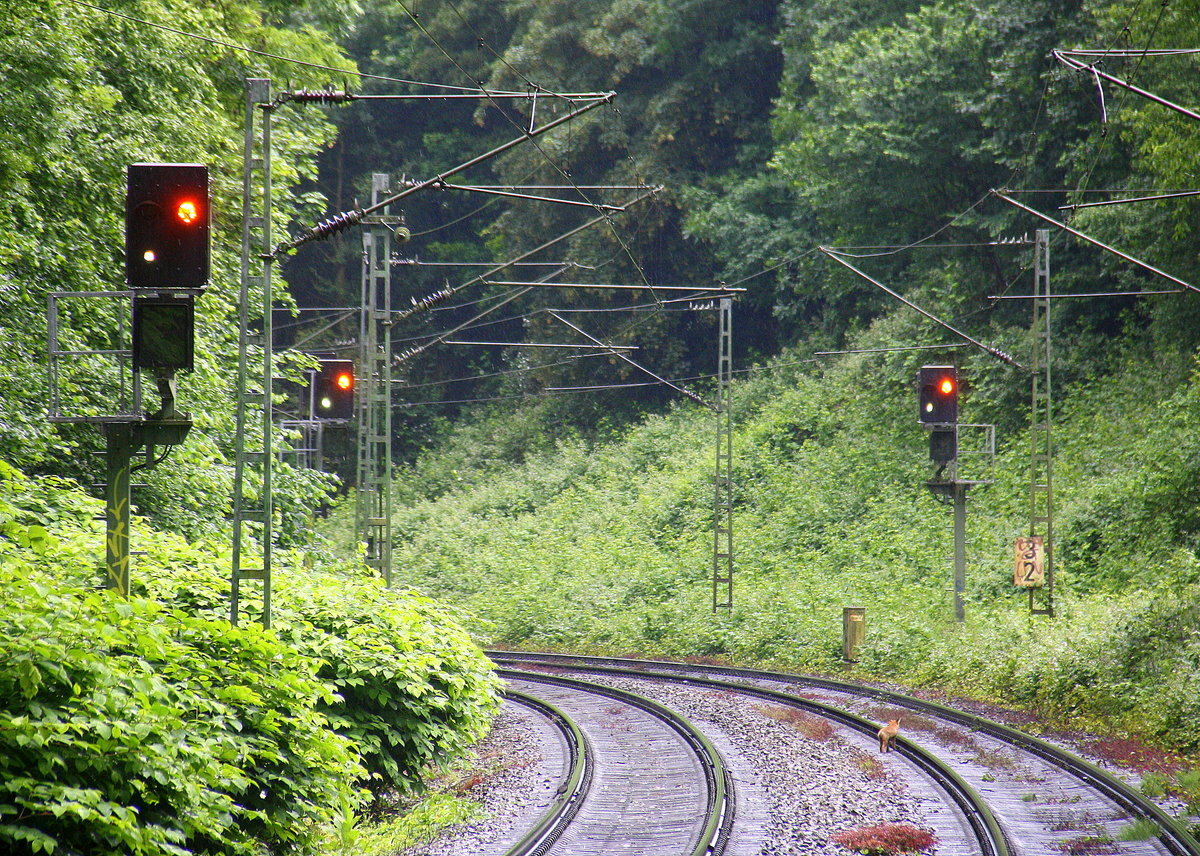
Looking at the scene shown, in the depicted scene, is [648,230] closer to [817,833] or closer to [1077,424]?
[1077,424]

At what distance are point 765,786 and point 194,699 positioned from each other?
6337 mm

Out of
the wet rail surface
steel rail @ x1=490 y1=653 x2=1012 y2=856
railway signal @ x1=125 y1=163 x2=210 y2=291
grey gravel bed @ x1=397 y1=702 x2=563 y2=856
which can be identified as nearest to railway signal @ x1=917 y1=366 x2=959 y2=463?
the wet rail surface

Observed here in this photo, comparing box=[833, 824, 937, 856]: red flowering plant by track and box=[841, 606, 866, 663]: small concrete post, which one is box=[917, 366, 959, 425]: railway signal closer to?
box=[841, 606, 866, 663]: small concrete post

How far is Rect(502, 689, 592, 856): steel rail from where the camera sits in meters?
9.80

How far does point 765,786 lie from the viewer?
1195 centimetres

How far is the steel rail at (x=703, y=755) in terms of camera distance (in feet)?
32.4

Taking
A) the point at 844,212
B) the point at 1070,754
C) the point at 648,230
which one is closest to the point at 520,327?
the point at 648,230

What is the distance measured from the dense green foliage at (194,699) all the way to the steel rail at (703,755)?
2.59 metres

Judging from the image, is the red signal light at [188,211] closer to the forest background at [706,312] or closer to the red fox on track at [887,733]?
the forest background at [706,312]

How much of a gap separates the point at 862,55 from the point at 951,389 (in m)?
17.6

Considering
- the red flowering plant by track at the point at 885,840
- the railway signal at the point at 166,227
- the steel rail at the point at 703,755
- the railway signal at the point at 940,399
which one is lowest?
the steel rail at the point at 703,755

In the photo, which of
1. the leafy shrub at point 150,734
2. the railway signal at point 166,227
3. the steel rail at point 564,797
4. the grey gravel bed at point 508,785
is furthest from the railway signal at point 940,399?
the railway signal at point 166,227

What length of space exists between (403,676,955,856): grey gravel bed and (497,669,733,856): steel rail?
5.0 inches

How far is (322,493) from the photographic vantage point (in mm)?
20719
